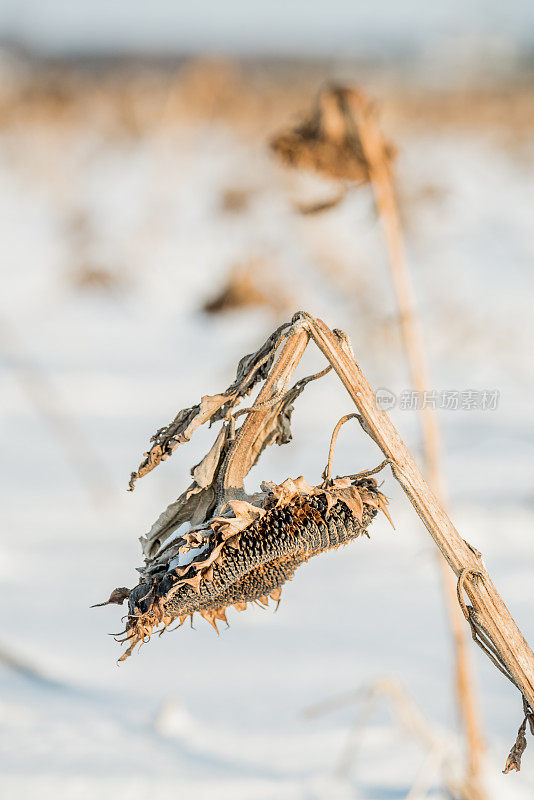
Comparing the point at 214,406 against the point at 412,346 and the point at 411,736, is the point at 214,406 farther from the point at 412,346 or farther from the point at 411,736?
the point at 411,736

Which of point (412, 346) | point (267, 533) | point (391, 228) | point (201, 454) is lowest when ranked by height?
point (267, 533)

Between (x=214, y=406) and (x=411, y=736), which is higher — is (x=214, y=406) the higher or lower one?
the lower one

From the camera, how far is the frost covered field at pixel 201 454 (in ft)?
5.12

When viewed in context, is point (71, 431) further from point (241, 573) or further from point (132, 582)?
point (241, 573)

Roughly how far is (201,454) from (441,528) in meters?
2.75

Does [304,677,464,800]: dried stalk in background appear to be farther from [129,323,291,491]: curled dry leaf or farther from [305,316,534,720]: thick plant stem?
[129,323,291,491]: curled dry leaf

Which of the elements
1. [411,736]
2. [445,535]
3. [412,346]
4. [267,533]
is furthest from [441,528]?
[411,736]

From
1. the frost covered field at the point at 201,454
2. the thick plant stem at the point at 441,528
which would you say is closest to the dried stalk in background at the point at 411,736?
the frost covered field at the point at 201,454

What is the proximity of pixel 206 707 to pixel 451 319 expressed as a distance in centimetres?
197

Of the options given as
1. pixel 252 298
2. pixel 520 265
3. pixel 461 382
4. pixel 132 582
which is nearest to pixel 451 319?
pixel 461 382

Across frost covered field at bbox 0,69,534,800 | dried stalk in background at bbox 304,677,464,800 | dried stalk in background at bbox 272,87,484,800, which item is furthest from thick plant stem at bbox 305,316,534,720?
dried stalk in background at bbox 304,677,464,800

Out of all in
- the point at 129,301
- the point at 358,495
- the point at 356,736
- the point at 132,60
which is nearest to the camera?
the point at 358,495

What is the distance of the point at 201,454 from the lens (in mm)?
3234

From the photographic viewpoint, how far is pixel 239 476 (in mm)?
542
